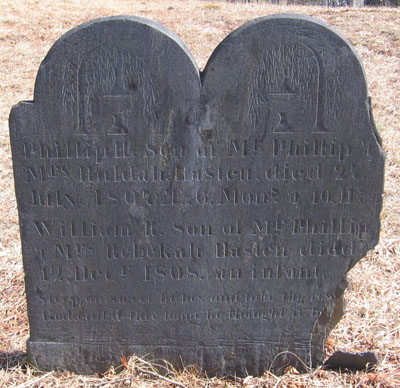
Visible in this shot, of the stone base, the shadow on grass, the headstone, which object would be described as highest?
the headstone

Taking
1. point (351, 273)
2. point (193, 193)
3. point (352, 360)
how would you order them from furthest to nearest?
1. point (351, 273)
2. point (352, 360)
3. point (193, 193)

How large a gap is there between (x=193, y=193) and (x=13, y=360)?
5.15 ft

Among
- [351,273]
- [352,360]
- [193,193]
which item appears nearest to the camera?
[193,193]

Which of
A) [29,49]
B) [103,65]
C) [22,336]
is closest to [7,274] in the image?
[22,336]

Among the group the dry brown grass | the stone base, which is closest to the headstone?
the stone base

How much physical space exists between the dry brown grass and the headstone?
15 cm

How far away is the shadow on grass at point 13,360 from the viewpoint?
121 inches

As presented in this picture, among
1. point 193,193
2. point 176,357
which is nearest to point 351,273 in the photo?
point 176,357

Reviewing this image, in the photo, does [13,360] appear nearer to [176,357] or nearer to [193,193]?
[176,357]

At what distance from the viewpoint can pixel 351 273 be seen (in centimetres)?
409

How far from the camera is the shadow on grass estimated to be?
3.08 metres

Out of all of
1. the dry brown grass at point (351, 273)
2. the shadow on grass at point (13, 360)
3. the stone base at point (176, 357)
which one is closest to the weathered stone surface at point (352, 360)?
the dry brown grass at point (351, 273)

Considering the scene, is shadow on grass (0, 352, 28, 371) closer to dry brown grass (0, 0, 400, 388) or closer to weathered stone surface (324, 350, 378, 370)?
dry brown grass (0, 0, 400, 388)

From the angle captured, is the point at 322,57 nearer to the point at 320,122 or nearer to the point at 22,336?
the point at 320,122
